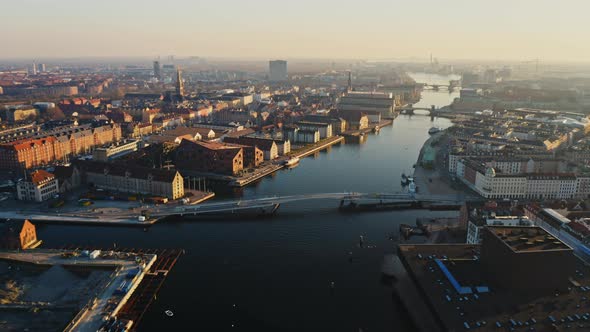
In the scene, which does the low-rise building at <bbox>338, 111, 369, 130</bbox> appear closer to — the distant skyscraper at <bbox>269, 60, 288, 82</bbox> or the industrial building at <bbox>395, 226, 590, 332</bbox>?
the industrial building at <bbox>395, 226, 590, 332</bbox>

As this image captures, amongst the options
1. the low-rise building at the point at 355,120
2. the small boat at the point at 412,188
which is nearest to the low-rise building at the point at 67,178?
the small boat at the point at 412,188

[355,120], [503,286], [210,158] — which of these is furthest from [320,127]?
[503,286]

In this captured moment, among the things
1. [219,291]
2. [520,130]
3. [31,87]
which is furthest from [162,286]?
[31,87]

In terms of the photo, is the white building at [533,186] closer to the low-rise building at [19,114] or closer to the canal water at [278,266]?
the canal water at [278,266]

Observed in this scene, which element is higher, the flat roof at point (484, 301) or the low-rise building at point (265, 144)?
the low-rise building at point (265, 144)

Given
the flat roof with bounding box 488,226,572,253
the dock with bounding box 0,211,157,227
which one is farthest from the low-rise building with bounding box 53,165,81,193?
the flat roof with bounding box 488,226,572,253
